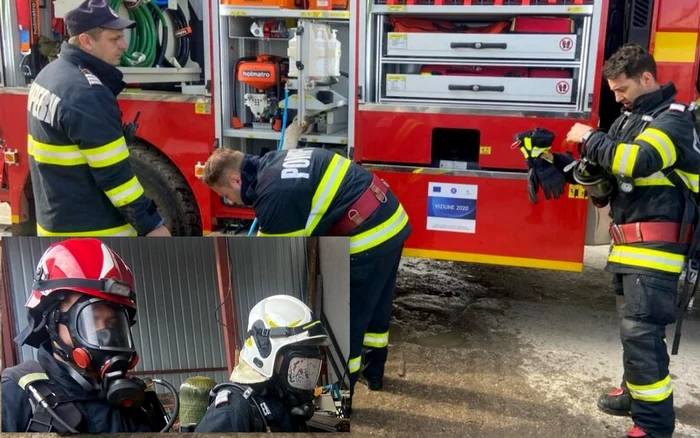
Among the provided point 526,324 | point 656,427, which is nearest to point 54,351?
point 656,427

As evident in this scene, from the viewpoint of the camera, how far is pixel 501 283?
5.75 meters

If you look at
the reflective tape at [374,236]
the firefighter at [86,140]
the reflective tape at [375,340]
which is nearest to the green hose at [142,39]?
the firefighter at [86,140]

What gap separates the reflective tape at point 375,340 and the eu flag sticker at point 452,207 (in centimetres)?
99

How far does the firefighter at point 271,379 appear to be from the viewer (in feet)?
6.61

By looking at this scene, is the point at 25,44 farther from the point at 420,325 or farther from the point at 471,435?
the point at 471,435

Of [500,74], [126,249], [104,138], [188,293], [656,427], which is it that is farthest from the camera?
[500,74]

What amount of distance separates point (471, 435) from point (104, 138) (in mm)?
2274

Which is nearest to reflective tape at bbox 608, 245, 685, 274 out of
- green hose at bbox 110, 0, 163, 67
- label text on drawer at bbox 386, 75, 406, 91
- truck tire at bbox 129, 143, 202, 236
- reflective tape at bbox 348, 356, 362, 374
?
reflective tape at bbox 348, 356, 362, 374

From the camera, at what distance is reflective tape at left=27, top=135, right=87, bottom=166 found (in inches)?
118

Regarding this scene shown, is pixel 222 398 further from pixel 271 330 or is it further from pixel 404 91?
pixel 404 91

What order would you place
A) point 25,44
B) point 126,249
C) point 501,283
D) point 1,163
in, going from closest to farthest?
point 126,249 < point 25,44 < point 1,163 < point 501,283

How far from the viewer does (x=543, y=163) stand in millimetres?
3736

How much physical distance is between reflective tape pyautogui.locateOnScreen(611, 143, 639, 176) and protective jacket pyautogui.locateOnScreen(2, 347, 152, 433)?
232 cm

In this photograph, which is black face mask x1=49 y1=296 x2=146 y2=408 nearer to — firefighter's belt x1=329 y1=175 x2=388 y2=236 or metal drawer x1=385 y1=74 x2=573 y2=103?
firefighter's belt x1=329 y1=175 x2=388 y2=236
